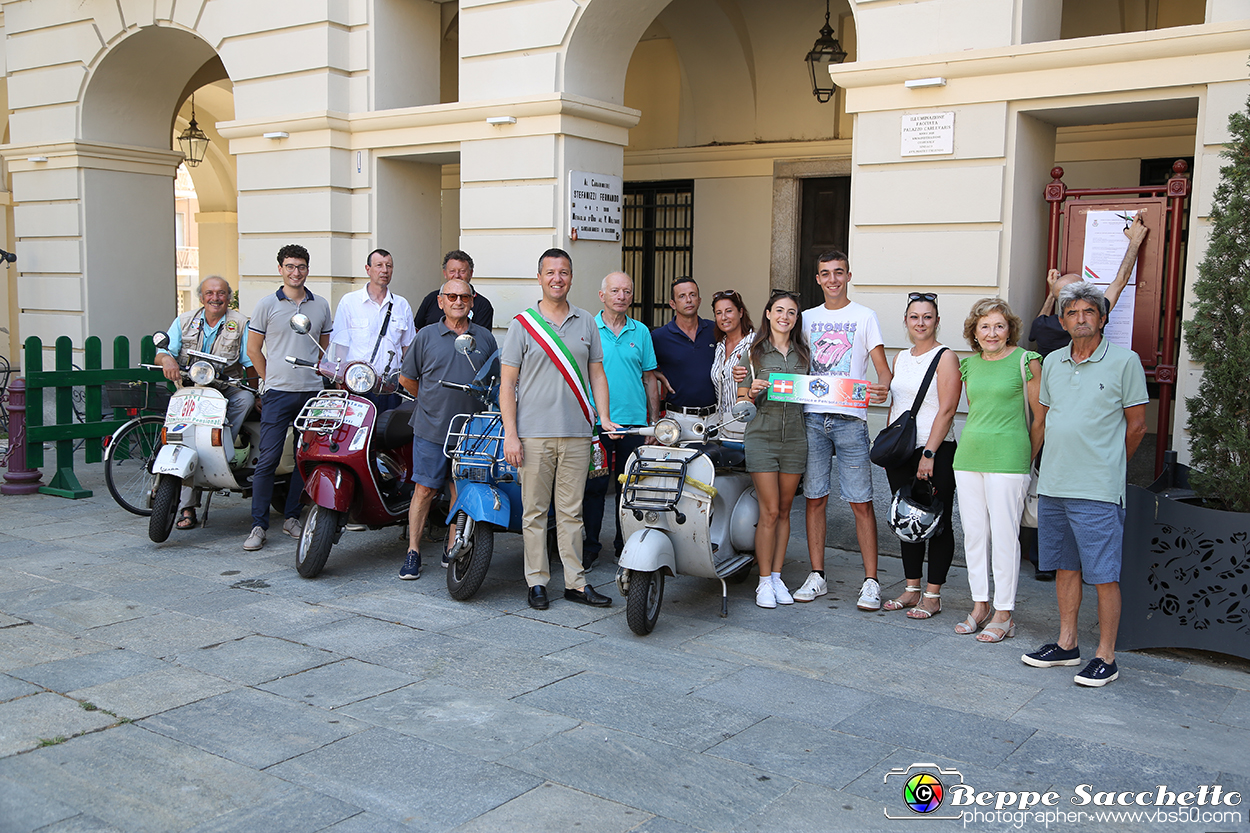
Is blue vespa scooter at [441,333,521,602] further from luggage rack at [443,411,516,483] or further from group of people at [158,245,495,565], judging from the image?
group of people at [158,245,495,565]

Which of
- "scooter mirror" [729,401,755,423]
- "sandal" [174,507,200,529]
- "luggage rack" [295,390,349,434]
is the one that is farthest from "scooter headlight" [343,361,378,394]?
"scooter mirror" [729,401,755,423]

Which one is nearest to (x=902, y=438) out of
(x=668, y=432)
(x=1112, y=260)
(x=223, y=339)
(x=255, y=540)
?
(x=668, y=432)

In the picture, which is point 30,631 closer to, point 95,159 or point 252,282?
point 252,282

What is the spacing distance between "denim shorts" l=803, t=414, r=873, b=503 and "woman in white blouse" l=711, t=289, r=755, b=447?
43 centimetres

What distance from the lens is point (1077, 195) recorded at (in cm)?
693

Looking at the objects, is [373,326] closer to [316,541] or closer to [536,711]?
[316,541]

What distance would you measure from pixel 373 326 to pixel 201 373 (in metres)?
1.16

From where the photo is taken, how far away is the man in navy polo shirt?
22.4ft

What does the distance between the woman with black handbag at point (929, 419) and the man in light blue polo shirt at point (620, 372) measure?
1605mm

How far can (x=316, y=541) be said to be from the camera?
6422mm

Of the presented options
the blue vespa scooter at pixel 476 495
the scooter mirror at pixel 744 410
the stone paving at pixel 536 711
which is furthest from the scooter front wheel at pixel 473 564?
the scooter mirror at pixel 744 410

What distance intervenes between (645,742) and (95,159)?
1109 cm

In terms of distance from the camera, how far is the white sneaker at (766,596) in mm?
5980

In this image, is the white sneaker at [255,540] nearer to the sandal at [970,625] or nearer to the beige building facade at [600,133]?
the beige building facade at [600,133]
